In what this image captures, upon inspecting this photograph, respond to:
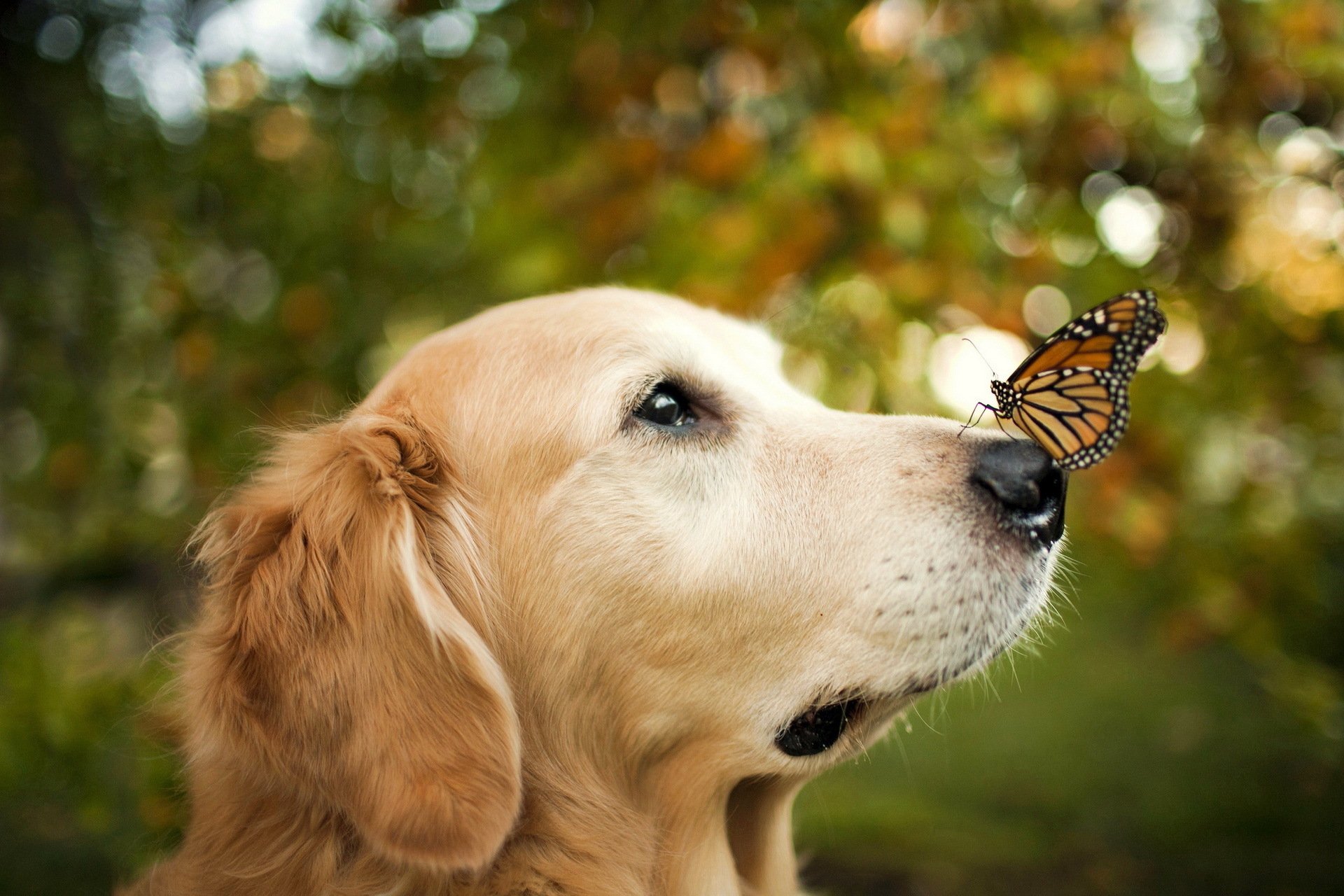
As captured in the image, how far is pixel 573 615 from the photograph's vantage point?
1.97 metres

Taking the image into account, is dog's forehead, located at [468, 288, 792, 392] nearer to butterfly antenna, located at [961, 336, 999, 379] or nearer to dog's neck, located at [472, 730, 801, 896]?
butterfly antenna, located at [961, 336, 999, 379]

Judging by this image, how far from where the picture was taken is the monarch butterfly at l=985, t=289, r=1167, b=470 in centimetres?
175

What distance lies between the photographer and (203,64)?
4148 mm

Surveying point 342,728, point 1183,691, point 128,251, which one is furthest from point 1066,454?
point 1183,691

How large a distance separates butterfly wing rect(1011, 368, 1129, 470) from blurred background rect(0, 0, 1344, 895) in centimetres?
60

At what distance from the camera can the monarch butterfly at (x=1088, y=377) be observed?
1.75m

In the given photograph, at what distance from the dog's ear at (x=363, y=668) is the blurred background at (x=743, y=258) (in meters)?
0.66

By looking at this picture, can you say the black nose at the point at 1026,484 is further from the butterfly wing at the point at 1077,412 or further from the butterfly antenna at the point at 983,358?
the butterfly antenna at the point at 983,358

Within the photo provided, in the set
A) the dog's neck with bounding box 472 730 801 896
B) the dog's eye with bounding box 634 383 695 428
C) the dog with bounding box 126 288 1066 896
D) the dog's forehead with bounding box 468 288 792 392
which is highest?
the dog's forehead with bounding box 468 288 792 392

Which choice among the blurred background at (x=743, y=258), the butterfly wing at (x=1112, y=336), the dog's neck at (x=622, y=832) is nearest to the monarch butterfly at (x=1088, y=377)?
the butterfly wing at (x=1112, y=336)

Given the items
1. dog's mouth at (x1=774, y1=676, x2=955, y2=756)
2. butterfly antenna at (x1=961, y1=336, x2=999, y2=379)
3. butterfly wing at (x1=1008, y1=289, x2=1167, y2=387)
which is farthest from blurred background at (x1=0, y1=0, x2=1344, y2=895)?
butterfly wing at (x1=1008, y1=289, x2=1167, y2=387)

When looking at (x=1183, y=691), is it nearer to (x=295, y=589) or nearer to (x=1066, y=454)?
(x=1066, y=454)

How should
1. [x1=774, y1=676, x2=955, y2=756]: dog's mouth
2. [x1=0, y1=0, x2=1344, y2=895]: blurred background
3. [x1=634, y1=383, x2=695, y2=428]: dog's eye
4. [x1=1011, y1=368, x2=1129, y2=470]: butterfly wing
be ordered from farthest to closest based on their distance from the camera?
[x1=0, y1=0, x2=1344, y2=895]: blurred background, [x1=634, y1=383, x2=695, y2=428]: dog's eye, [x1=774, y1=676, x2=955, y2=756]: dog's mouth, [x1=1011, y1=368, x2=1129, y2=470]: butterfly wing

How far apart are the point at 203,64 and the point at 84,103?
1088 mm
